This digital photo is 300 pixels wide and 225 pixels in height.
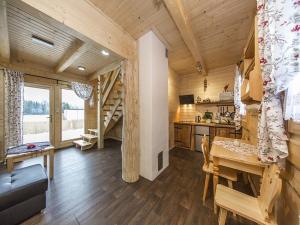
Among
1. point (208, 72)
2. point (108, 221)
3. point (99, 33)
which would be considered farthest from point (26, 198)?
point (208, 72)

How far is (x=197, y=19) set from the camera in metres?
1.88

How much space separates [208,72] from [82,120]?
17.0ft

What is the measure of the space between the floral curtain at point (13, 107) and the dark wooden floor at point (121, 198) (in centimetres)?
75

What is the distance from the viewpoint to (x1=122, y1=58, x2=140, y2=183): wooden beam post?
2.15 m

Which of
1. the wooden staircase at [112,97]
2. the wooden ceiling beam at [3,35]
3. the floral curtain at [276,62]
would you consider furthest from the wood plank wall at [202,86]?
the wooden ceiling beam at [3,35]

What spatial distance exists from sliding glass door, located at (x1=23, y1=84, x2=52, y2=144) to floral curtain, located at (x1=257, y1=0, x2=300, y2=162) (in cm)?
512

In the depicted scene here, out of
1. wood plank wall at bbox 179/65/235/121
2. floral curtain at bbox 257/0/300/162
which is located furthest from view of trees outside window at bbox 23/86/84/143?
floral curtain at bbox 257/0/300/162

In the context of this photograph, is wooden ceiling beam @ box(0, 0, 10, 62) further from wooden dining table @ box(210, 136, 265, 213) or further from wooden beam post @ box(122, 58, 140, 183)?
wooden dining table @ box(210, 136, 265, 213)

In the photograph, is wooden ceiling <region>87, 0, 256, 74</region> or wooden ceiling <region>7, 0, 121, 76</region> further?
wooden ceiling <region>7, 0, 121, 76</region>

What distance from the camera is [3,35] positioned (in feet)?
6.61

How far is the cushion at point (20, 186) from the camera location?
1.22 meters

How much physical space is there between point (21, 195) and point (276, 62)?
2.68m

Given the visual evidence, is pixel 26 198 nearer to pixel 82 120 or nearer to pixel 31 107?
pixel 31 107

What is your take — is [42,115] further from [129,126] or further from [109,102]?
[129,126]
